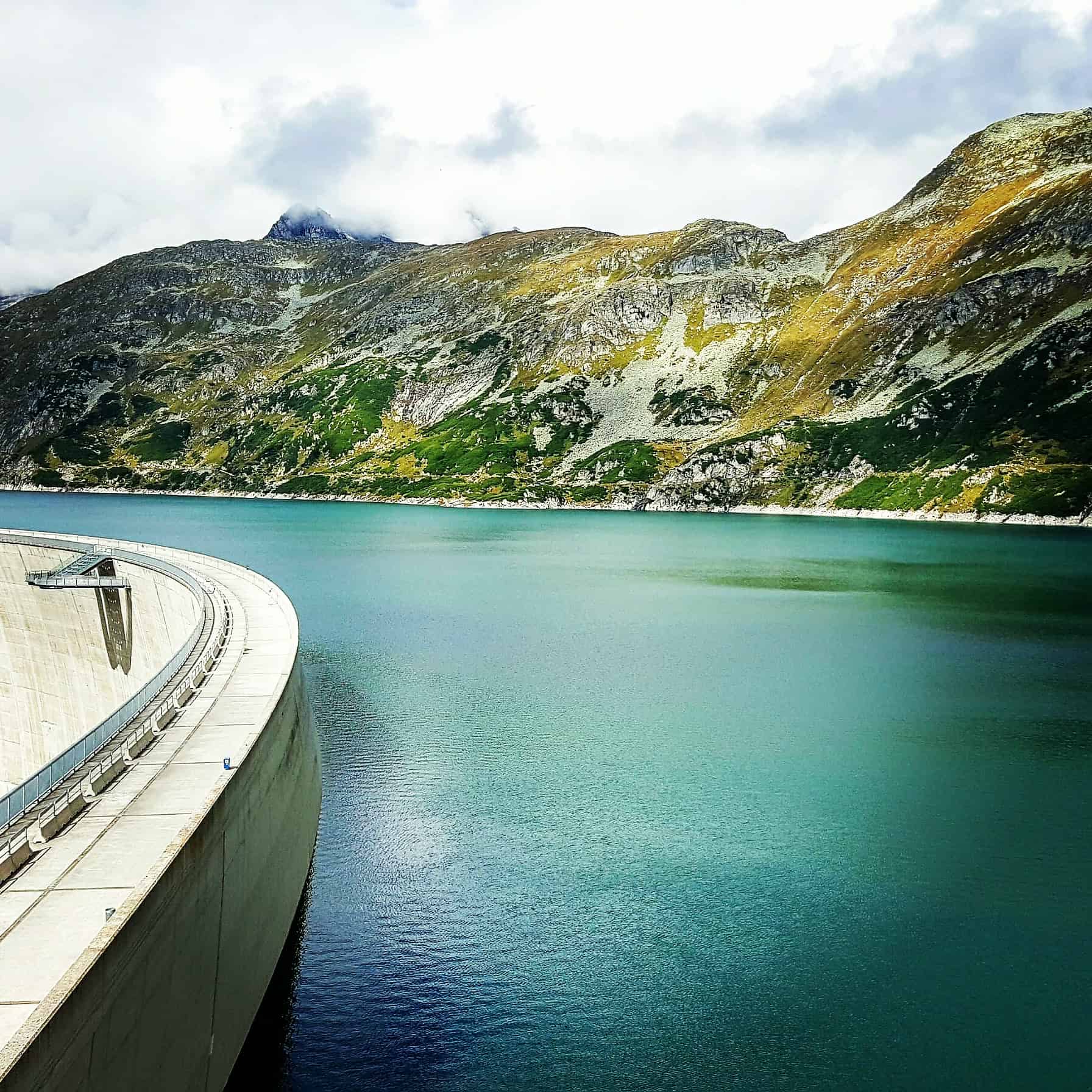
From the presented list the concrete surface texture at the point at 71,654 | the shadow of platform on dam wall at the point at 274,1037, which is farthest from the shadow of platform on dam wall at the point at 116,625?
the shadow of platform on dam wall at the point at 274,1037

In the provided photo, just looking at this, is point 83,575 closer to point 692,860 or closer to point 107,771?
point 107,771

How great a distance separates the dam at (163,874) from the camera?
12062 mm

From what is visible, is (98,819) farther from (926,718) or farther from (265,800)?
(926,718)

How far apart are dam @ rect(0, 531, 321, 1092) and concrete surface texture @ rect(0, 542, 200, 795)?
36.6ft

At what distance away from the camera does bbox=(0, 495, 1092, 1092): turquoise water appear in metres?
20.3

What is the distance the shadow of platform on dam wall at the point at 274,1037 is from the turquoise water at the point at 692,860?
10 centimetres

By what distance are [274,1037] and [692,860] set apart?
47.3ft

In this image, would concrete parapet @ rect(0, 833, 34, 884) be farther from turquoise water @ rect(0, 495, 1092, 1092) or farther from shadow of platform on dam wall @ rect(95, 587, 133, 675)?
shadow of platform on dam wall @ rect(95, 587, 133, 675)

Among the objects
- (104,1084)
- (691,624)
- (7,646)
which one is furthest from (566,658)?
(104,1084)

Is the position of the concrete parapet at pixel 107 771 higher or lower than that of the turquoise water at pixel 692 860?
higher

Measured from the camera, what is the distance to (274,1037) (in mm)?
20281

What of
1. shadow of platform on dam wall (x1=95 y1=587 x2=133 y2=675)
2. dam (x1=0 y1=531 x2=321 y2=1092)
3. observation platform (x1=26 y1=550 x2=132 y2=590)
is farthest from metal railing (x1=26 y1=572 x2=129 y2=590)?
dam (x1=0 y1=531 x2=321 y2=1092)

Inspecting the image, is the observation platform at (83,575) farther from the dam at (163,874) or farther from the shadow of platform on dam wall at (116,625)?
the dam at (163,874)

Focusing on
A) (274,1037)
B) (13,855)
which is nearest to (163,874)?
(13,855)
